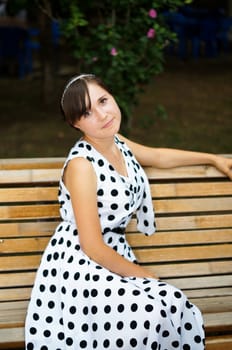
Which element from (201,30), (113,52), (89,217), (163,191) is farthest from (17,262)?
(201,30)

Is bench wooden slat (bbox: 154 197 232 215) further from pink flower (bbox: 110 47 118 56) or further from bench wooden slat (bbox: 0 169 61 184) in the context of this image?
pink flower (bbox: 110 47 118 56)

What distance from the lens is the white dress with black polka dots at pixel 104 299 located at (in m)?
2.80

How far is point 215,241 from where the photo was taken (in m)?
3.52

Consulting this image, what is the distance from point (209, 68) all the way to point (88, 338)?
12805mm

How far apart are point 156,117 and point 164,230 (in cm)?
664

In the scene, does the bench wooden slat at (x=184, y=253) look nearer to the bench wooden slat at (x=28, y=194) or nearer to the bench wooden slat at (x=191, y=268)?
the bench wooden slat at (x=191, y=268)

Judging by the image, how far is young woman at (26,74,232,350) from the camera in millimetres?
2816

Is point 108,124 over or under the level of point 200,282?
over

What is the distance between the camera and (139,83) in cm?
579

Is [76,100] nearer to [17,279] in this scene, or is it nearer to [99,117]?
[99,117]

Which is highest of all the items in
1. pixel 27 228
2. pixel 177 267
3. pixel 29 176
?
pixel 29 176

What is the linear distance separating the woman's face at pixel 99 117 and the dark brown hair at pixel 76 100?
0.02m

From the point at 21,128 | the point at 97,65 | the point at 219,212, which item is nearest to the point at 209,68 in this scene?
the point at 21,128

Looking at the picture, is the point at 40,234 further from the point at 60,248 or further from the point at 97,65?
the point at 97,65
